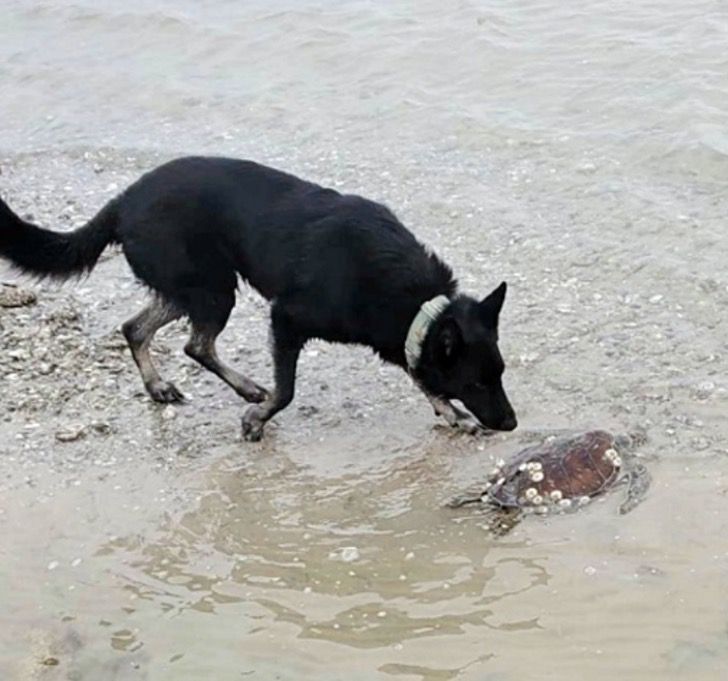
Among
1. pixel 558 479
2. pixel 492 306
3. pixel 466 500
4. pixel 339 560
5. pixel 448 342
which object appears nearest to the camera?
pixel 339 560

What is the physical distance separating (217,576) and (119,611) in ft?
1.34

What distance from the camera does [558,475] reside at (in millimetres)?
5098

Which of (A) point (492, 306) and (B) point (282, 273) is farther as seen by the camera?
(B) point (282, 273)

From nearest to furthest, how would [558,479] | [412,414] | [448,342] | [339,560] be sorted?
1. [339,560]
2. [558,479]
3. [448,342]
4. [412,414]

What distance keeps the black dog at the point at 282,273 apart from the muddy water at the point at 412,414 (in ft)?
0.85

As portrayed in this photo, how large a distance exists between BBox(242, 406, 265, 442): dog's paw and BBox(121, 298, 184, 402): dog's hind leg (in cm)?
54

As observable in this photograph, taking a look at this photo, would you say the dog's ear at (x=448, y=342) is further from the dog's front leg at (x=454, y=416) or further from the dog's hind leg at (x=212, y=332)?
the dog's hind leg at (x=212, y=332)

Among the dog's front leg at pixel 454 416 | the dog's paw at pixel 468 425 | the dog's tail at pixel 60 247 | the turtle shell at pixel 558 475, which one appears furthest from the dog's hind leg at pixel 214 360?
the turtle shell at pixel 558 475

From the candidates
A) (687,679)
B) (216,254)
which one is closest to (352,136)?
(216,254)

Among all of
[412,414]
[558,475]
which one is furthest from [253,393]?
[558,475]

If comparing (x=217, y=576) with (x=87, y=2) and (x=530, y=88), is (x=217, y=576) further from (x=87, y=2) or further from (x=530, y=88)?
(x=87, y=2)

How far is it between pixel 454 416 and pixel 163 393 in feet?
5.00

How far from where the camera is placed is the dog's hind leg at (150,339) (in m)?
6.40

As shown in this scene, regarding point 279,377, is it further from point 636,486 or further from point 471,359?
point 636,486
